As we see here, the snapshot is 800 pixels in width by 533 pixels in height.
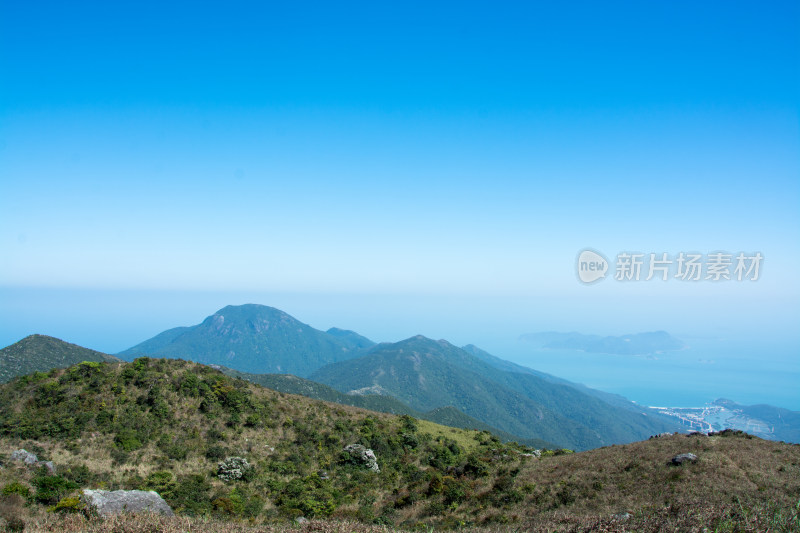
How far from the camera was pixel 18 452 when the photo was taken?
853 inches

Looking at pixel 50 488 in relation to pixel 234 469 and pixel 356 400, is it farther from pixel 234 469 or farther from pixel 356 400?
pixel 356 400

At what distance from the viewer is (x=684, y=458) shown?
21.2m

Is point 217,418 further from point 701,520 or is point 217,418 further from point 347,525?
point 701,520

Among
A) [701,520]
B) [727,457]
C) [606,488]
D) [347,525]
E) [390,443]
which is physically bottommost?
[390,443]

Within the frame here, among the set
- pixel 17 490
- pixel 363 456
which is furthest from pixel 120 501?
pixel 363 456

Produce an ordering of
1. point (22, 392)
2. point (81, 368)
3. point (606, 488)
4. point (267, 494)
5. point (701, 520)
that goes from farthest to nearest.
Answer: point (81, 368)
point (22, 392)
point (267, 494)
point (606, 488)
point (701, 520)

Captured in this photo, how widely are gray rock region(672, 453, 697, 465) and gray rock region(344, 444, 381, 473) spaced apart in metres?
19.6

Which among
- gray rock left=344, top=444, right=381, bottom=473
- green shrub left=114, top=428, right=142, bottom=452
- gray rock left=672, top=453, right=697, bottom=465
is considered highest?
gray rock left=672, top=453, right=697, bottom=465

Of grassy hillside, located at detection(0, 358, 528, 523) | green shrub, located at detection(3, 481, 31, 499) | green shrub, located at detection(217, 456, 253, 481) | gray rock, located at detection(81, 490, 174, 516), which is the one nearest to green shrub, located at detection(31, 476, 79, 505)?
grassy hillside, located at detection(0, 358, 528, 523)

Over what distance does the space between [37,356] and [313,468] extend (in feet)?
292

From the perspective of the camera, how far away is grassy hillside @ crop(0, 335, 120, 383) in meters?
70.7

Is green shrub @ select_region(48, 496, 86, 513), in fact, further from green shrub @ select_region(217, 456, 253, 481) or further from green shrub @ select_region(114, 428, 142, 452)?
green shrub @ select_region(114, 428, 142, 452)

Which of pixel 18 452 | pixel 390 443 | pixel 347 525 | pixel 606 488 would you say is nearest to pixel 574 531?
pixel 347 525

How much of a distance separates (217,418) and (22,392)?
15.4 metres
